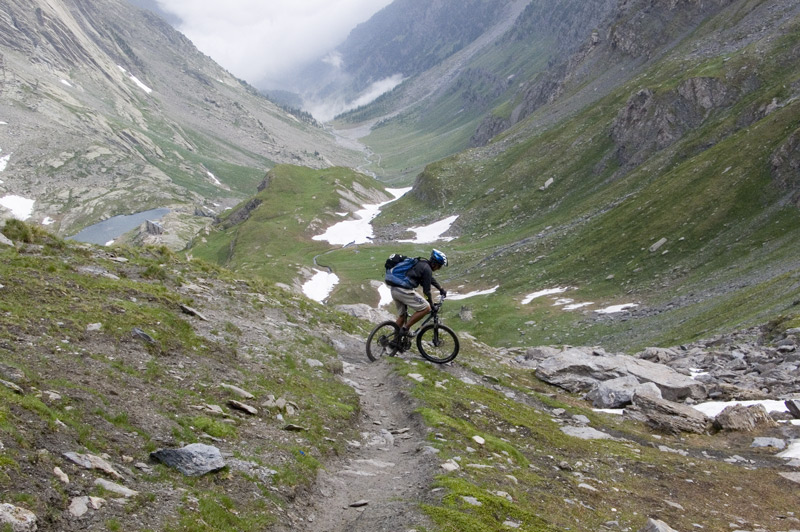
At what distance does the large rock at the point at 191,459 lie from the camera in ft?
30.7

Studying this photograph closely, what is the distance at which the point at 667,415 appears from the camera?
1975cm

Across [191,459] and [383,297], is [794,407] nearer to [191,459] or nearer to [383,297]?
[191,459]

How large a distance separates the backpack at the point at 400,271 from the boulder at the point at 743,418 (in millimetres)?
11985

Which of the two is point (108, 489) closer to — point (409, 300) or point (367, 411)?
point (367, 411)

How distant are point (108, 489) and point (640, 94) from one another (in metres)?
121

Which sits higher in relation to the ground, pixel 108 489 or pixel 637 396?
pixel 637 396

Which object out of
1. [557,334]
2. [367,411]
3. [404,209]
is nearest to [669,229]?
[557,334]

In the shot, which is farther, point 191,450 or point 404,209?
point 404,209

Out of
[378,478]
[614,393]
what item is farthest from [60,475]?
[614,393]

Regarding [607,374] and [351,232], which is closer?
[607,374]

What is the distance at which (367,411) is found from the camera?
16.8m

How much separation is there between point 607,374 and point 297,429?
57.6 ft

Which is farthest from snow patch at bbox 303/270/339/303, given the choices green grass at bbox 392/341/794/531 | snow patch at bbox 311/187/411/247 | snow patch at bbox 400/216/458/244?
green grass at bbox 392/341/794/531

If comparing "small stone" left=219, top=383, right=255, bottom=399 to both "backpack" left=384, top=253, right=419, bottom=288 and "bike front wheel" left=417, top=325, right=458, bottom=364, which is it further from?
"bike front wheel" left=417, top=325, right=458, bottom=364
